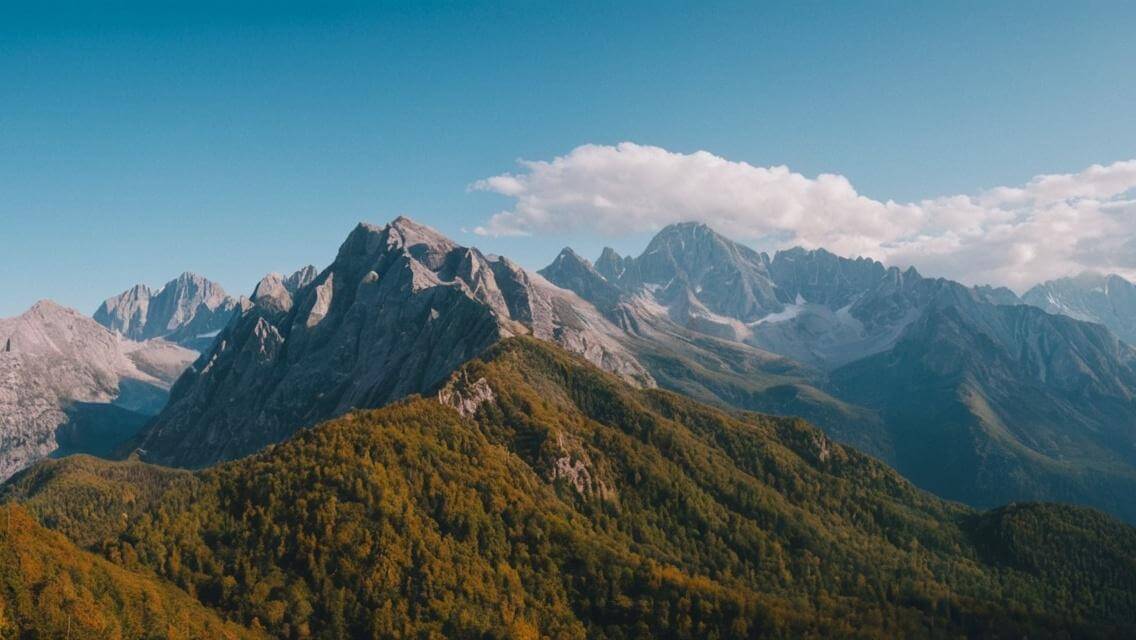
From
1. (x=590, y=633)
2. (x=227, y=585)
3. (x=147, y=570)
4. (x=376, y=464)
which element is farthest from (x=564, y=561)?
(x=147, y=570)

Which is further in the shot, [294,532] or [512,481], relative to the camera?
[512,481]

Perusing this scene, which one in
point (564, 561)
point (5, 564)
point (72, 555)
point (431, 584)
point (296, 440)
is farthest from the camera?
point (296, 440)

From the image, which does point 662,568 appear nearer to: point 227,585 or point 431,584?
point 431,584

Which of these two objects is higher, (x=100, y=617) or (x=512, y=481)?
(x=512, y=481)

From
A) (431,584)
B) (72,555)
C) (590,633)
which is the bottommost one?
(590,633)

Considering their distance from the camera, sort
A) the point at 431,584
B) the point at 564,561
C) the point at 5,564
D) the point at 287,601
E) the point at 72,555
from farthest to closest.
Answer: the point at 564,561
the point at 431,584
the point at 287,601
the point at 72,555
the point at 5,564

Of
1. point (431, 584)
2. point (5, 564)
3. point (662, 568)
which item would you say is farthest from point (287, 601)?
point (662, 568)

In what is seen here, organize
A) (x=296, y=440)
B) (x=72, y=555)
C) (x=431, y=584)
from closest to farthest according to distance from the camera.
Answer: (x=72, y=555), (x=431, y=584), (x=296, y=440)

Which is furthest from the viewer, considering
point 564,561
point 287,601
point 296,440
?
point 296,440

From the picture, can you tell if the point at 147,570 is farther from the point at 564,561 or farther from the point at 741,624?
the point at 741,624
